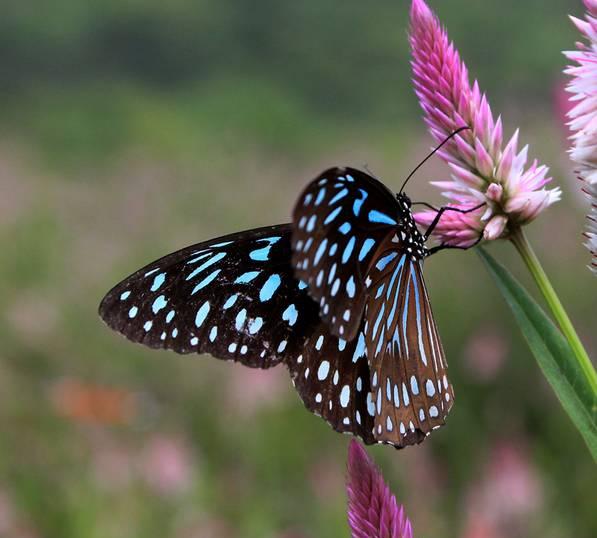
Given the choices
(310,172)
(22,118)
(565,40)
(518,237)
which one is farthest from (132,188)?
(565,40)

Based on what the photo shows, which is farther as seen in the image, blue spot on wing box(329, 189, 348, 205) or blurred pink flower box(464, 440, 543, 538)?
blurred pink flower box(464, 440, 543, 538)

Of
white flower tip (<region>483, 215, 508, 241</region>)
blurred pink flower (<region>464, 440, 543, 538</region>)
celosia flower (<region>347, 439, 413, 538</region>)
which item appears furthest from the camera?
blurred pink flower (<region>464, 440, 543, 538</region>)

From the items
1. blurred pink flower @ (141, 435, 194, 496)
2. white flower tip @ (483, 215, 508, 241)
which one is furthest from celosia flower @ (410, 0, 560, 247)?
blurred pink flower @ (141, 435, 194, 496)

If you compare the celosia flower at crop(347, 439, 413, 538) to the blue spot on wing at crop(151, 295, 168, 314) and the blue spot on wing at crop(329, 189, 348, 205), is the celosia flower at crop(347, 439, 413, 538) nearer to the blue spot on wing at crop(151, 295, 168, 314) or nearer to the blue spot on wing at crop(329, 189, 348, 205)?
the blue spot on wing at crop(329, 189, 348, 205)

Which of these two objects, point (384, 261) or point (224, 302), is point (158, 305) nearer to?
point (224, 302)

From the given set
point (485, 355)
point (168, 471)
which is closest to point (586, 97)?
point (168, 471)

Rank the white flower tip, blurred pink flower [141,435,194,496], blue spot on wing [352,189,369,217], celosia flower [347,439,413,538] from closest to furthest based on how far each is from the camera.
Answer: celosia flower [347,439,413,538]
the white flower tip
blue spot on wing [352,189,369,217]
blurred pink flower [141,435,194,496]

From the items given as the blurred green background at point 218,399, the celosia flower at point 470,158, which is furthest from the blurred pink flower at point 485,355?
the celosia flower at point 470,158

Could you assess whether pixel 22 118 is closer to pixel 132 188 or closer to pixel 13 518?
pixel 132 188
